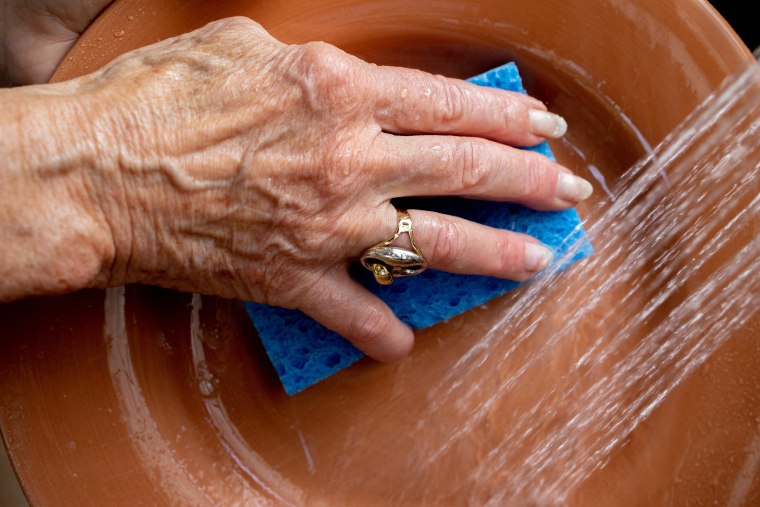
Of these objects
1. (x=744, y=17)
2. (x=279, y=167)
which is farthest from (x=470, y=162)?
(x=744, y=17)

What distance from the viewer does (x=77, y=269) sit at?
672 mm

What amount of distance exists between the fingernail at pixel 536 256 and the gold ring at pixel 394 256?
15cm

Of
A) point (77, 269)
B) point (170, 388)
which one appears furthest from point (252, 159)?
point (170, 388)

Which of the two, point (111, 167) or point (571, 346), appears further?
point (571, 346)

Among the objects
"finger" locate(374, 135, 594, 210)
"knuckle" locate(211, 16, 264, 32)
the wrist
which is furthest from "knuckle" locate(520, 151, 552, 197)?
the wrist

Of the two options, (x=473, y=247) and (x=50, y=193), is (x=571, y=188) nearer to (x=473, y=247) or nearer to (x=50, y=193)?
(x=473, y=247)

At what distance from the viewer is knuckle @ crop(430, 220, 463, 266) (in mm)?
760

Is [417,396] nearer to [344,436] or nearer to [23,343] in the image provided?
[344,436]

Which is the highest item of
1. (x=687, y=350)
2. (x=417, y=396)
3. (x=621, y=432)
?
(x=687, y=350)

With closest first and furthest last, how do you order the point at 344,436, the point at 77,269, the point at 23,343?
the point at 77,269, the point at 23,343, the point at 344,436

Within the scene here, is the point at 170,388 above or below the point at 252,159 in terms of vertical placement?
below

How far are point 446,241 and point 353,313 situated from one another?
152 millimetres

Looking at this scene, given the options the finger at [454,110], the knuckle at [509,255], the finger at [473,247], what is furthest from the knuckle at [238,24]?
the knuckle at [509,255]

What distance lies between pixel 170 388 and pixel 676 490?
709 millimetres
